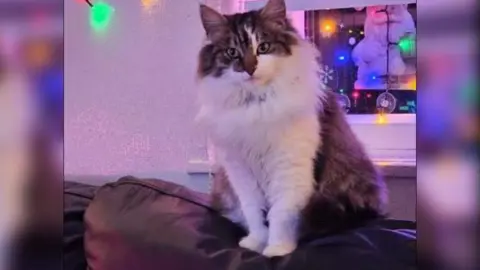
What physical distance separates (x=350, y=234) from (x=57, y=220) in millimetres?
338

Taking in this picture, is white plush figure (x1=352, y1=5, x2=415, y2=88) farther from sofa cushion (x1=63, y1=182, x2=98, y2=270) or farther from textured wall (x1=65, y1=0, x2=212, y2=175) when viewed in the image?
sofa cushion (x1=63, y1=182, x2=98, y2=270)

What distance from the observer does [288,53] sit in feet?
2.43

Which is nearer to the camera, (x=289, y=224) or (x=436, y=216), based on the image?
(x=436, y=216)

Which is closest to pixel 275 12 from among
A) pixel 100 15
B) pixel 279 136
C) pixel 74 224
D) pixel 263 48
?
pixel 263 48

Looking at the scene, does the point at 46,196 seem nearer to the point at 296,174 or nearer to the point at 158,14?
the point at 296,174

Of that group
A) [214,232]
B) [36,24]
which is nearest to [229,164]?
[214,232]

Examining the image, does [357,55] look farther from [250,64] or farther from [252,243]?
[252,243]

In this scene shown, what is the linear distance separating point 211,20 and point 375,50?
0.74 ft

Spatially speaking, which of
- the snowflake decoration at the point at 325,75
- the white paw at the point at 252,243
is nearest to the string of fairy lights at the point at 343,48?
the snowflake decoration at the point at 325,75

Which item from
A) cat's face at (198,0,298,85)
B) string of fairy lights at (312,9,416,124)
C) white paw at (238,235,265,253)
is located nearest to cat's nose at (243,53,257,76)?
cat's face at (198,0,298,85)

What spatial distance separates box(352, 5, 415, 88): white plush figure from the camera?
71 cm

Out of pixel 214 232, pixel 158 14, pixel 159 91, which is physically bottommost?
pixel 214 232

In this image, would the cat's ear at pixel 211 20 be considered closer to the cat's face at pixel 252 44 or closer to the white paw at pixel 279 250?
the cat's face at pixel 252 44

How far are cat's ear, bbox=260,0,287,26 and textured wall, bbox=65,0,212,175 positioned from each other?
0.12 metres
